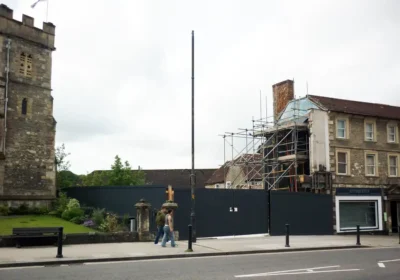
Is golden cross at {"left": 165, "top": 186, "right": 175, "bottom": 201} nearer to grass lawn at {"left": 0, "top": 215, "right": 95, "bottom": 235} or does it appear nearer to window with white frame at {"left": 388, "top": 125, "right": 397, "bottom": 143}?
grass lawn at {"left": 0, "top": 215, "right": 95, "bottom": 235}

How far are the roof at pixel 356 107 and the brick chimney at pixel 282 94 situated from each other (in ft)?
8.55

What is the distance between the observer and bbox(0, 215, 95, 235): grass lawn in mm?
20205

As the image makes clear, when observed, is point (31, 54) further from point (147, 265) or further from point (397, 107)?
point (397, 107)

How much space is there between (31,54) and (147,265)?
818 inches

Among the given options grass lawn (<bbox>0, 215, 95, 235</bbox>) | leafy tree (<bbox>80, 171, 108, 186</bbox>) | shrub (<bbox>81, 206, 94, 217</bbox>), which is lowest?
grass lawn (<bbox>0, 215, 95, 235</bbox>)

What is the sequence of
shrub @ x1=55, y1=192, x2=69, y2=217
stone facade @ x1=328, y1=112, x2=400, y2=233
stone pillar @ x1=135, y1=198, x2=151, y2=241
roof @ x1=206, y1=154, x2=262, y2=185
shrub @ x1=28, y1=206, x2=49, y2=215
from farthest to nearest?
roof @ x1=206, y1=154, x2=262, y2=185 < stone facade @ x1=328, y1=112, x2=400, y2=233 < shrub @ x1=28, y1=206, x2=49, y2=215 < shrub @ x1=55, y1=192, x2=69, y2=217 < stone pillar @ x1=135, y1=198, x2=151, y2=241

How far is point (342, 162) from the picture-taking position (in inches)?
1181

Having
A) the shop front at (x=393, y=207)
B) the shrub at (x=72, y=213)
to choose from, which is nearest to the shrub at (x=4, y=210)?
the shrub at (x=72, y=213)

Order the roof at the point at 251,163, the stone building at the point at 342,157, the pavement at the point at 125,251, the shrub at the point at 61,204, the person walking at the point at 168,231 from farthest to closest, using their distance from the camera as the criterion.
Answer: the roof at the point at 251,163, the stone building at the point at 342,157, the shrub at the point at 61,204, the person walking at the point at 168,231, the pavement at the point at 125,251

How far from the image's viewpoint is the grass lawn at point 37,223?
66.3ft

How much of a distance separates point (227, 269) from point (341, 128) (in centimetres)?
2105

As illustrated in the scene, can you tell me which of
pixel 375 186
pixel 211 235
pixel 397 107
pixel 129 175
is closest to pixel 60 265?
pixel 211 235

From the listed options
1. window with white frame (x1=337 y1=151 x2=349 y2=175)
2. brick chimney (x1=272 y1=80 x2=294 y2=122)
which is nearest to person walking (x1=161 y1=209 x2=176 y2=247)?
window with white frame (x1=337 y1=151 x2=349 y2=175)

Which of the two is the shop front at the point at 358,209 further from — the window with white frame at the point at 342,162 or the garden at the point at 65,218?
the garden at the point at 65,218
